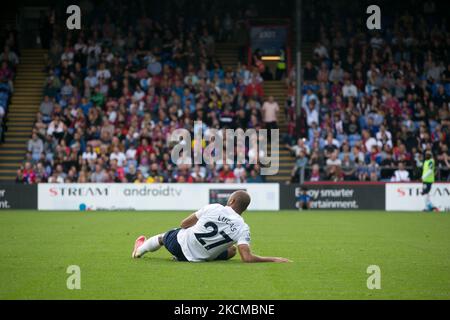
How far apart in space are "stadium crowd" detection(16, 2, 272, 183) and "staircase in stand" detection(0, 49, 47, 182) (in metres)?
1.38

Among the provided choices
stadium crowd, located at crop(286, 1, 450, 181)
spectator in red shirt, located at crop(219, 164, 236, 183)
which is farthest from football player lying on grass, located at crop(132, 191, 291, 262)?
stadium crowd, located at crop(286, 1, 450, 181)

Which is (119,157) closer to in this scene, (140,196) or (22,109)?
(140,196)

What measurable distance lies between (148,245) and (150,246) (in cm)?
6

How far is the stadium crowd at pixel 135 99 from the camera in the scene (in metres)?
31.2

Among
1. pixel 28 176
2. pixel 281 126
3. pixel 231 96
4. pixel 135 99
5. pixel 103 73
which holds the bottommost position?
pixel 28 176

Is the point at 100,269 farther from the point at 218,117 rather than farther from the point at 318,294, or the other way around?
the point at 218,117

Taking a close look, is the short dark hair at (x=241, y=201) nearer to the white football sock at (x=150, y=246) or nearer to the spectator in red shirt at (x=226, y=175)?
the white football sock at (x=150, y=246)

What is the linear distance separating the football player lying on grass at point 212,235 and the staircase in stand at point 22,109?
22.1 m

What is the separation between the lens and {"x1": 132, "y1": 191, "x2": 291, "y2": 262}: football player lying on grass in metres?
11.8

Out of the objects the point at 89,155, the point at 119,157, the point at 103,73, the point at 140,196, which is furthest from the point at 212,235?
the point at 103,73

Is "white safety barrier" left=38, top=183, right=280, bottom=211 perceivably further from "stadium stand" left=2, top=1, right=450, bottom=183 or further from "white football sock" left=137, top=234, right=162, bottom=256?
"white football sock" left=137, top=234, right=162, bottom=256

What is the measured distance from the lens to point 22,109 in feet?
119

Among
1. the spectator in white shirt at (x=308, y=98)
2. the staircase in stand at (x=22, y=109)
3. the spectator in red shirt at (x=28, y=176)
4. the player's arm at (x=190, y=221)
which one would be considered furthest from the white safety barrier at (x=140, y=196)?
the player's arm at (x=190, y=221)
